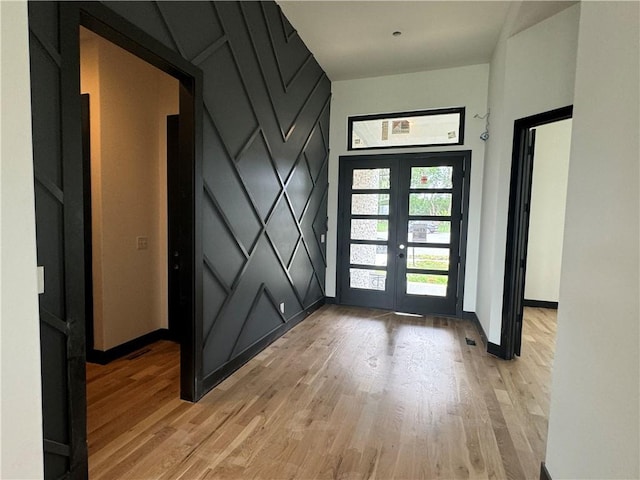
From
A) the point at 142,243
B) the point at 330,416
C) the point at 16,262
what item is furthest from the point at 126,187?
the point at 330,416

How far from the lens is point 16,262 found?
99 cm

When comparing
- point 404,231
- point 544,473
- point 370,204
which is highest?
point 370,204

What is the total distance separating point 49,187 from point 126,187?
1.99 metres

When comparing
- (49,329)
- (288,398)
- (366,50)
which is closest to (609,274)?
(288,398)

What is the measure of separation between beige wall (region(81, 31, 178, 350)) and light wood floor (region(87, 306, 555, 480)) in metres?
0.44

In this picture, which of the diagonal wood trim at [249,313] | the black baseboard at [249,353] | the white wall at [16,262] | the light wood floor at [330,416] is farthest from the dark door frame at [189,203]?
the white wall at [16,262]

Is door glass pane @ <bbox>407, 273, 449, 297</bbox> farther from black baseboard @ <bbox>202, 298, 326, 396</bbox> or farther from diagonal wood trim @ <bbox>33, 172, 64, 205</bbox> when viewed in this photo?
diagonal wood trim @ <bbox>33, 172, 64, 205</bbox>

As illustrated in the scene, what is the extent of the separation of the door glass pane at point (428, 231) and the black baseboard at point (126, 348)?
11.9ft

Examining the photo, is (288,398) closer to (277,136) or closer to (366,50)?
(277,136)

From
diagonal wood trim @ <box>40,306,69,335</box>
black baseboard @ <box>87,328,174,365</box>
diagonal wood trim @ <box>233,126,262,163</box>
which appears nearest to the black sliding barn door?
diagonal wood trim @ <box>40,306,69,335</box>

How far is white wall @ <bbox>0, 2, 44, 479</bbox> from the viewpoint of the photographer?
96 cm

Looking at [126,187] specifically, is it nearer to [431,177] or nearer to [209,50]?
[209,50]

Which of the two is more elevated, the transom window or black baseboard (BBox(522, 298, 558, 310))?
the transom window

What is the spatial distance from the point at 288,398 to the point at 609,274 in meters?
2.23
